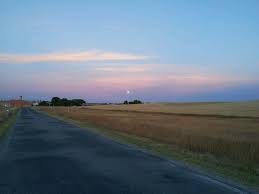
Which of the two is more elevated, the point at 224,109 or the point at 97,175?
the point at 224,109

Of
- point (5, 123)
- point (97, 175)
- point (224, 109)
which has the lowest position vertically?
point (97, 175)

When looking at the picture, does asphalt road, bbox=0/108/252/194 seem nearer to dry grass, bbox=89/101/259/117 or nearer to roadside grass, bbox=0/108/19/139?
roadside grass, bbox=0/108/19/139

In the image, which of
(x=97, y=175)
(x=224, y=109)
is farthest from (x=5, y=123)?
(x=97, y=175)

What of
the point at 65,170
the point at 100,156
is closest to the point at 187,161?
the point at 100,156

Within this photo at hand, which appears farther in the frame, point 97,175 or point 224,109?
point 224,109

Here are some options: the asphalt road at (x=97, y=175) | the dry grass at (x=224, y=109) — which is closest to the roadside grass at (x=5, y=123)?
the asphalt road at (x=97, y=175)

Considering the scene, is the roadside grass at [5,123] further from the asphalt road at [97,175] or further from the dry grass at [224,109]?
the dry grass at [224,109]

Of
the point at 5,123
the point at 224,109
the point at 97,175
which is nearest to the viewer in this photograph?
the point at 97,175

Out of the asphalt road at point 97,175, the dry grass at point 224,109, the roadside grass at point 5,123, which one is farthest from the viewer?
the dry grass at point 224,109

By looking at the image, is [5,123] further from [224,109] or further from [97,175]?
[97,175]

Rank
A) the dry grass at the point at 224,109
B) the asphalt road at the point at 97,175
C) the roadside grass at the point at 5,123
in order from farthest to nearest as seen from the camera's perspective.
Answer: the dry grass at the point at 224,109 → the roadside grass at the point at 5,123 → the asphalt road at the point at 97,175

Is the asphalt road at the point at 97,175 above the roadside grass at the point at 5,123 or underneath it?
underneath

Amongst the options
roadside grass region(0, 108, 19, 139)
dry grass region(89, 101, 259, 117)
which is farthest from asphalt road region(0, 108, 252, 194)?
dry grass region(89, 101, 259, 117)

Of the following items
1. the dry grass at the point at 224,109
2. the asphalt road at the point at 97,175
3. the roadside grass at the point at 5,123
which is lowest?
the asphalt road at the point at 97,175
